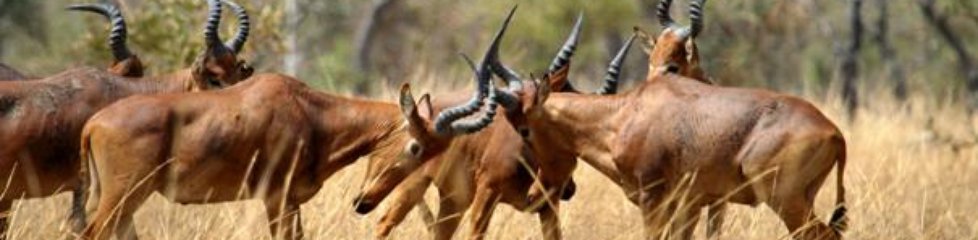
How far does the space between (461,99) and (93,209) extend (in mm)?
2252

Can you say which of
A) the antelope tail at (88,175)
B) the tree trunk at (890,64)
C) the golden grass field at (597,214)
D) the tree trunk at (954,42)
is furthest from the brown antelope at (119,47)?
the tree trunk at (890,64)

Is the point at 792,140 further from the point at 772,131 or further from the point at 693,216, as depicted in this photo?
the point at 693,216

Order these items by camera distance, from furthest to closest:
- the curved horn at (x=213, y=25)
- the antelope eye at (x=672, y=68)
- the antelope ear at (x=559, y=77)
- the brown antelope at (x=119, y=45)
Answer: the antelope eye at (x=672, y=68), the brown antelope at (x=119, y=45), the curved horn at (x=213, y=25), the antelope ear at (x=559, y=77)

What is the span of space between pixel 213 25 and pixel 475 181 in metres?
2.47

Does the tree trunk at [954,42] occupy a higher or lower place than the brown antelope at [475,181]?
lower

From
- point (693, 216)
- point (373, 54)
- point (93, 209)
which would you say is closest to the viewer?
point (93, 209)

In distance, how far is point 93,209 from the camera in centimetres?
1057

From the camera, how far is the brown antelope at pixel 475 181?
11.5m

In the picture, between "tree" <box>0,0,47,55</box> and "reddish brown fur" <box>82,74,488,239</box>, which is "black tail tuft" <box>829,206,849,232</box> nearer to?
"reddish brown fur" <box>82,74,488,239</box>

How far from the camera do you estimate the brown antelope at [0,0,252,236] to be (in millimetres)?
10766

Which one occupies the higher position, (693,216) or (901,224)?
(693,216)

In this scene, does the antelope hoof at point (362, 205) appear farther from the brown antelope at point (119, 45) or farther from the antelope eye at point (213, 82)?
the brown antelope at point (119, 45)

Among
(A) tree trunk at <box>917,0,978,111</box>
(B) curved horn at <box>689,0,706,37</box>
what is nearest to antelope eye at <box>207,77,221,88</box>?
(B) curved horn at <box>689,0,706,37</box>

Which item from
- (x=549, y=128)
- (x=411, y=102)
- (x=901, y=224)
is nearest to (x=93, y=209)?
(x=411, y=102)
